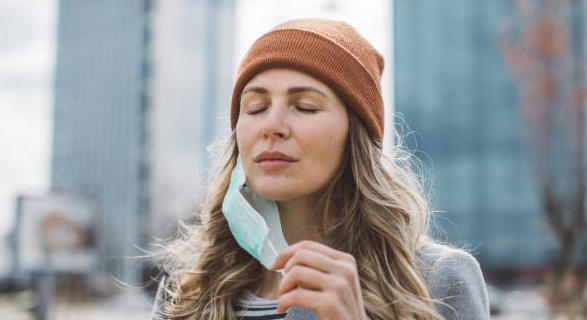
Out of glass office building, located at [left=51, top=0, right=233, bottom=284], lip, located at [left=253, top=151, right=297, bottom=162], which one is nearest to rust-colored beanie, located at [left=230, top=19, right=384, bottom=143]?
lip, located at [left=253, top=151, right=297, bottom=162]

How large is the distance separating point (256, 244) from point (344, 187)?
58 cm

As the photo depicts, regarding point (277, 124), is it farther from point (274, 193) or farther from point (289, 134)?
point (274, 193)

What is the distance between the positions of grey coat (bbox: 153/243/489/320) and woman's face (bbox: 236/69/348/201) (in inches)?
14.9

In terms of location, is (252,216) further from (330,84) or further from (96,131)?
(96,131)

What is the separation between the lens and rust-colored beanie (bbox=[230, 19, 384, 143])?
1.95 meters

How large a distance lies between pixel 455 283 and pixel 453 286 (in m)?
0.01

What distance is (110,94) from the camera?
81.4 meters

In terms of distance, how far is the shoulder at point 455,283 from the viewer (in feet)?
6.14

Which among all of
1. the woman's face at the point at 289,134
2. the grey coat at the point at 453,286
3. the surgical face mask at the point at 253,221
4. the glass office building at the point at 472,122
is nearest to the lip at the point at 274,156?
the woman's face at the point at 289,134

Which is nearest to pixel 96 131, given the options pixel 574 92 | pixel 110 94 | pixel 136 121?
pixel 110 94

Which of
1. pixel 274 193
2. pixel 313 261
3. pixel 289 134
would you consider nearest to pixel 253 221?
pixel 274 193

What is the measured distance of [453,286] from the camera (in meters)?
1.91

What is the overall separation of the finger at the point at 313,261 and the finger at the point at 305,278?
0.01 m

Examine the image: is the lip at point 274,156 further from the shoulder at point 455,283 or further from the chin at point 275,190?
the shoulder at point 455,283
